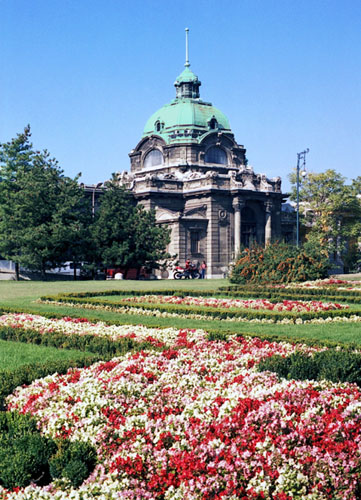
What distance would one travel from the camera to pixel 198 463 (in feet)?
17.3

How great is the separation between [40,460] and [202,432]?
1544mm

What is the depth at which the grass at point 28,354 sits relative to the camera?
10.0 metres

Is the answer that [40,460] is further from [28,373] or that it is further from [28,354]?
[28,354]

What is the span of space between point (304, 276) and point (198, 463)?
81.1 ft

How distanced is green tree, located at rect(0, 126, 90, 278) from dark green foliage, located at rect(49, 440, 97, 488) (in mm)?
30498

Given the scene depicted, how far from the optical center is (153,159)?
2251 inches

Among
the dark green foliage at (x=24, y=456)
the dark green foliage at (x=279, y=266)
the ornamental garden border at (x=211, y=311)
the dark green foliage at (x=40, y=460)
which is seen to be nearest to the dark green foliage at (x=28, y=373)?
the dark green foliage at (x=24, y=456)

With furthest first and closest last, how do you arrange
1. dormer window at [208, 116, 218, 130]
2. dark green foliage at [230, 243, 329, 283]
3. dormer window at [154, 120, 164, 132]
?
1. dormer window at [154, 120, 164, 132]
2. dormer window at [208, 116, 218, 130]
3. dark green foliage at [230, 243, 329, 283]

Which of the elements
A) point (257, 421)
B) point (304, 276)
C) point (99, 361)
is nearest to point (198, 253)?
point (304, 276)

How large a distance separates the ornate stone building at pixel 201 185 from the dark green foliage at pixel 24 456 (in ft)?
139

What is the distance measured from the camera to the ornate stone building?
4916cm

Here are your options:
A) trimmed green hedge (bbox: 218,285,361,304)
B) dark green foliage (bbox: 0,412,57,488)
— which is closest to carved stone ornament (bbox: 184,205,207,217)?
trimmed green hedge (bbox: 218,285,361,304)

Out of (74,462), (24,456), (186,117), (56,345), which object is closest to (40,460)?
(24,456)

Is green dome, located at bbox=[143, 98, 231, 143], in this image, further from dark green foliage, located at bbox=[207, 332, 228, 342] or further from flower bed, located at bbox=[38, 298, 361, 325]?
dark green foliage, located at bbox=[207, 332, 228, 342]
